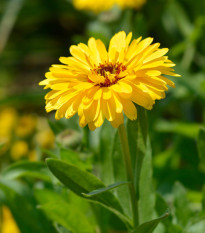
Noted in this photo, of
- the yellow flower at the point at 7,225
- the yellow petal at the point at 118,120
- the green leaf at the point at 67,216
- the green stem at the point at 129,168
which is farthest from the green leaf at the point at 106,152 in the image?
the yellow flower at the point at 7,225

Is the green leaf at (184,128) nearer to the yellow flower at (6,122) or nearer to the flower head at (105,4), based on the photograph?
the flower head at (105,4)

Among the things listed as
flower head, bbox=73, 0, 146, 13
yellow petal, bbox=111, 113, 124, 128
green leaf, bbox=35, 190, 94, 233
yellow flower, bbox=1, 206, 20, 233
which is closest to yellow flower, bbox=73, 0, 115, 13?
flower head, bbox=73, 0, 146, 13

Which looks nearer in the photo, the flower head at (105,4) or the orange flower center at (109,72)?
the orange flower center at (109,72)

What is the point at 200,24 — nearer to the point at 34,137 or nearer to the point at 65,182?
the point at 34,137

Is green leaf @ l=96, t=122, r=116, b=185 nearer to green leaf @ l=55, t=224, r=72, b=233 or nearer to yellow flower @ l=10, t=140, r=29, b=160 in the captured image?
green leaf @ l=55, t=224, r=72, b=233

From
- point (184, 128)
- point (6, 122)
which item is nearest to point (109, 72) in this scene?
point (184, 128)

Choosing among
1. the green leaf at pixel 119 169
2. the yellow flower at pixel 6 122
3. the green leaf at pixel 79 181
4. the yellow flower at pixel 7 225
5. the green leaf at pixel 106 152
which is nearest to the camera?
the green leaf at pixel 79 181

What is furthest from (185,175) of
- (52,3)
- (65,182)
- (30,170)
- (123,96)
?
(52,3)

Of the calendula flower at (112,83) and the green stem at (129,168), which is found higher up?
the calendula flower at (112,83)
